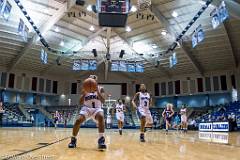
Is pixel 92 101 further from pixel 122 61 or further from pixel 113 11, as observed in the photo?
pixel 122 61

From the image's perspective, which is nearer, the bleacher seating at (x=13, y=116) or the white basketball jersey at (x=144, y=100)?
the white basketball jersey at (x=144, y=100)

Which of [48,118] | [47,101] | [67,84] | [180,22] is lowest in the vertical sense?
[48,118]

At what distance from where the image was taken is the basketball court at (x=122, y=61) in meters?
18.0

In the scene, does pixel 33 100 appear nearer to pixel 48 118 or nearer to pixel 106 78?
pixel 48 118

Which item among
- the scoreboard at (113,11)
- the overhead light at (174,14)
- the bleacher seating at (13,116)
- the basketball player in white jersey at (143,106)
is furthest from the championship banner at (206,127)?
the bleacher seating at (13,116)

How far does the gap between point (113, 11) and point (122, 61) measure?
17.1 metres

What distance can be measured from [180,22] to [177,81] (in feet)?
49.4

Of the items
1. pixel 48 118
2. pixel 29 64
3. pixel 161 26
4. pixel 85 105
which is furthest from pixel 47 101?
pixel 85 105

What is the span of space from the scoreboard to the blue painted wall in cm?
2706

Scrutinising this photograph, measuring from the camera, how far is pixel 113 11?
10.5m

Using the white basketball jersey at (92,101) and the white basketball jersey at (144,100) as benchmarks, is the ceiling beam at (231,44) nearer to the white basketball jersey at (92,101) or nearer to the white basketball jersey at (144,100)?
the white basketball jersey at (144,100)

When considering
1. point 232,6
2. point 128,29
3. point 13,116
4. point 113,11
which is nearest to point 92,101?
point 113,11

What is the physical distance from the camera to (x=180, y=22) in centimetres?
2397

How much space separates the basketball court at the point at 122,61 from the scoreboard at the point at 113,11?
0.12ft
